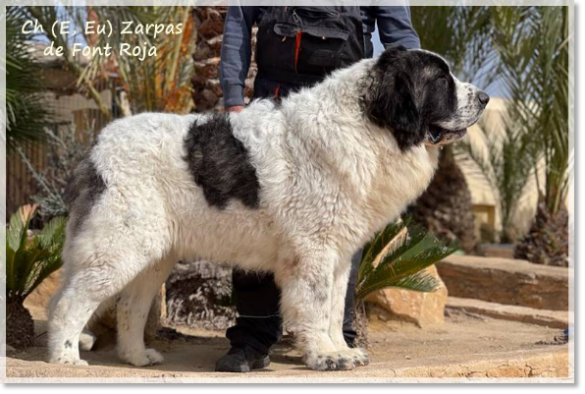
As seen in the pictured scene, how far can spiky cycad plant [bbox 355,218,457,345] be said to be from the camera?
20.0 feet

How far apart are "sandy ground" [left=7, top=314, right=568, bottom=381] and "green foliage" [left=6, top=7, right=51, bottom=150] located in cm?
506

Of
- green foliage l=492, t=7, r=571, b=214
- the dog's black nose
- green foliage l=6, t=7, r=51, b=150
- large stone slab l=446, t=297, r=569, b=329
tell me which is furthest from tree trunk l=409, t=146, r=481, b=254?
the dog's black nose

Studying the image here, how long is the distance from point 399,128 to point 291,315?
128 centimetres

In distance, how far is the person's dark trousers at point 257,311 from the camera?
514 cm

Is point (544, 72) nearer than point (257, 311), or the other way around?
point (257, 311)

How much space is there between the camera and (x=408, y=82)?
4480 mm

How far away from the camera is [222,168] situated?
461 cm

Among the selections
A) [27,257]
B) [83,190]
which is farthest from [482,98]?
[27,257]

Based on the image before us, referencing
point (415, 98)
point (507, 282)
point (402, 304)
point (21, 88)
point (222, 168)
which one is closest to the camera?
point (415, 98)

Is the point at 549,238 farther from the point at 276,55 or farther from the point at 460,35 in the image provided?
the point at 276,55

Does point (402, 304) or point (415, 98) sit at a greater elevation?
point (415, 98)

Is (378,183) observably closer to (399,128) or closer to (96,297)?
(399,128)

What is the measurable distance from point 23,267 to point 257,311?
1952mm

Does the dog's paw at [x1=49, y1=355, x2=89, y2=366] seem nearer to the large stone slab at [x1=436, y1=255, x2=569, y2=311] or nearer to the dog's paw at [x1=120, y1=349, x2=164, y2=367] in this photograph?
the dog's paw at [x1=120, y1=349, x2=164, y2=367]
